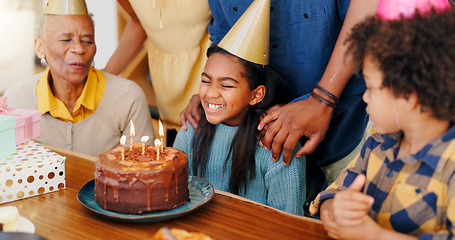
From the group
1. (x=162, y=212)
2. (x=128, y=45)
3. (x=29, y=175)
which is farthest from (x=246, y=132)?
(x=128, y=45)

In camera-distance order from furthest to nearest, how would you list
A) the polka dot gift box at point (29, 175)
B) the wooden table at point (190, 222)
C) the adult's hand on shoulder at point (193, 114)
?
the adult's hand on shoulder at point (193, 114)
the polka dot gift box at point (29, 175)
the wooden table at point (190, 222)

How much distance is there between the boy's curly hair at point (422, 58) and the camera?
2.79 ft

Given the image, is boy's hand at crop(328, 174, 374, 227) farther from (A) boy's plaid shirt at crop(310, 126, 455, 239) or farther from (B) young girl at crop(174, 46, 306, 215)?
(B) young girl at crop(174, 46, 306, 215)

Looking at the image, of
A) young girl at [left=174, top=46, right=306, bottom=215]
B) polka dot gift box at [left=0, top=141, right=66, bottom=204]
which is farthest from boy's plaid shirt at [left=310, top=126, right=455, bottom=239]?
polka dot gift box at [left=0, top=141, right=66, bottom=204]

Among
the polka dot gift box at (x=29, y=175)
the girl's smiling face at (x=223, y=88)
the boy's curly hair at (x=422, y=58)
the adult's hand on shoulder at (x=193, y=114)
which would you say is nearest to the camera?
the boy's curly hair at (x=422, y=58)

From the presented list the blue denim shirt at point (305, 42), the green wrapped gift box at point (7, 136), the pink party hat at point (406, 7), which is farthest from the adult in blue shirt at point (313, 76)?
the green wrapped gift box at point (7, 136)

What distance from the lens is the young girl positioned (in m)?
1.55

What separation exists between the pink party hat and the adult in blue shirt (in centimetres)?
32

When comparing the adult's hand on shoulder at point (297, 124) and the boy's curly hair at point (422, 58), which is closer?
the boy's curly hair at point (422, 58)

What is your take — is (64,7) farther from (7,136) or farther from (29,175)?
(29,175)

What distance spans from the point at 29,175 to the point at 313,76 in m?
1.00

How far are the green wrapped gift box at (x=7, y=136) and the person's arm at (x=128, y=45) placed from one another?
3.95 ft

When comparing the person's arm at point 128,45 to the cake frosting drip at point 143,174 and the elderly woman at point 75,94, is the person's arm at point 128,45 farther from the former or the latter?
the cake frosting drip at point 143,174

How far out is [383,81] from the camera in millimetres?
900
